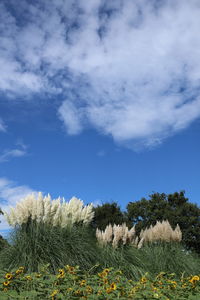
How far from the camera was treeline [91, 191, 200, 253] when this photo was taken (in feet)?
59.1

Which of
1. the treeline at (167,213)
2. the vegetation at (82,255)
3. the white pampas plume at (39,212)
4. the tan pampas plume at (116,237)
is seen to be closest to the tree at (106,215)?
the treeline at (167,213)

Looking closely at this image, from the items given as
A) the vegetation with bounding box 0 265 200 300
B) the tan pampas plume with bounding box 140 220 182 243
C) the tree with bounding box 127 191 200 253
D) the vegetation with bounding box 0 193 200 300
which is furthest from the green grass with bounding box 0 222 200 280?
the tree with bounding box 127 191 200 253

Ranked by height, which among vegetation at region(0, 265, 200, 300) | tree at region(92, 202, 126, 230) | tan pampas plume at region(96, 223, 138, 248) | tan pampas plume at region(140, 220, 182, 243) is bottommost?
vegetation at region(0, 265, 200, 300)

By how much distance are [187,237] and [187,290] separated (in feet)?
43.4

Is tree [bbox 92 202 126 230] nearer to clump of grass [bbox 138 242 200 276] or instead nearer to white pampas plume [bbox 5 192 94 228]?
clump of grass [bbox 138 242 200 276]

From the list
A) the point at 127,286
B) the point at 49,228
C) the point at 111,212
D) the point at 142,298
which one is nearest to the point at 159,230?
the point at 49,228

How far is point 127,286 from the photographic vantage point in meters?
5.00

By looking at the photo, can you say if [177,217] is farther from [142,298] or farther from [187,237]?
[142,298]

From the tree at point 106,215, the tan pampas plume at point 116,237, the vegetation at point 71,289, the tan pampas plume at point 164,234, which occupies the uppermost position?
the tree at point 106,215

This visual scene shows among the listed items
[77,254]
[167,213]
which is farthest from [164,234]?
[167,213]

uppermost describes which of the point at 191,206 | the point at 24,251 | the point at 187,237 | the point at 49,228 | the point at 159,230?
the point at 191,206

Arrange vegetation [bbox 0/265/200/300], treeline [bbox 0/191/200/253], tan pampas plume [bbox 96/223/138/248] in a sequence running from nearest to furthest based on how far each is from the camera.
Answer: vegetation [bbox 0/265/200/300], tan pampas plume [bbox 96/223/138/248], treeline [bbox 0/191/200/253]

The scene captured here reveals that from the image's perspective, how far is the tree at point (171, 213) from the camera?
59.6 ft

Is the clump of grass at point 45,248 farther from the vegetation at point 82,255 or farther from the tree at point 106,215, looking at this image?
the tree at point 106,215
